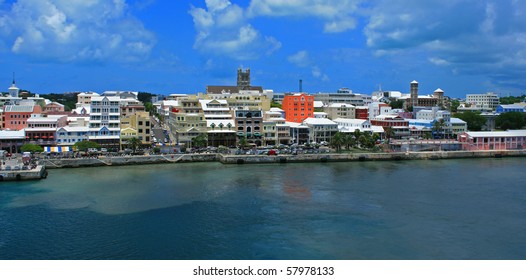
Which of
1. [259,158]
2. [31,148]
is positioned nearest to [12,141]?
[31,148]

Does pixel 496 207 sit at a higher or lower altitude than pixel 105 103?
lower

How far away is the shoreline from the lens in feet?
96.4

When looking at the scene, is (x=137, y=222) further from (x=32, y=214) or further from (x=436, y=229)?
(x=436, y=229)

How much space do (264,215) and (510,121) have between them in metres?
39.3

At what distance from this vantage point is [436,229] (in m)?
15.9

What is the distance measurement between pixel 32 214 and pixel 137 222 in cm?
394

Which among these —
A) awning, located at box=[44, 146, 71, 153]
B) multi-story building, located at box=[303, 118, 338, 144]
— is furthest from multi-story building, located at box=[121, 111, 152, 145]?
multi-story building, located at box=[303, 118, 338, 144]

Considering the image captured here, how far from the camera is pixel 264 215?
17391 millimetres

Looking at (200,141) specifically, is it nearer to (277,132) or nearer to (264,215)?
(277,132)

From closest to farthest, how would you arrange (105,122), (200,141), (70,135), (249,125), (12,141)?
(12,141)
(70,135)
(200,141)
(105,122)
(249,125)

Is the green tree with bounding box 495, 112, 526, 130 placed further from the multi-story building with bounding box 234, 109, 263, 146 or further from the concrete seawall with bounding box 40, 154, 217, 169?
the concrete seawall with bounding box 40, 154, 217, 169

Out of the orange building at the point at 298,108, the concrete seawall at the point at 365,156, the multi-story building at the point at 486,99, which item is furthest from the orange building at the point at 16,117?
the multi-story building at the point at 486,99

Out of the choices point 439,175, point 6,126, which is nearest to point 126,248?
point 439,175

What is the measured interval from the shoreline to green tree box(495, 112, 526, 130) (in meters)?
14.0
